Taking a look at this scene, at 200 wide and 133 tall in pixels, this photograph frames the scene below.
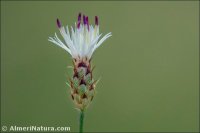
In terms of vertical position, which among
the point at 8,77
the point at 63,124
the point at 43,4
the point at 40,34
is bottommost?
the point at 63,124

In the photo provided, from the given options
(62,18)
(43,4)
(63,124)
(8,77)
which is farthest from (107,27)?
(63,124)

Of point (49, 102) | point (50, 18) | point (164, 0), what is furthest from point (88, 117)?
point (164, 0)

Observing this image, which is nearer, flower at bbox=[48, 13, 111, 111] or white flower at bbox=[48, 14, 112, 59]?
flower at bbox=[48, 13, 111, 111]

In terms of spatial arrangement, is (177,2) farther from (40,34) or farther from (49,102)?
(49,102)

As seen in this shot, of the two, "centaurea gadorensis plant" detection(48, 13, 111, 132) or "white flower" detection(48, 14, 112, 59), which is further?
"white flower" detection(48, 14, 112, 59)

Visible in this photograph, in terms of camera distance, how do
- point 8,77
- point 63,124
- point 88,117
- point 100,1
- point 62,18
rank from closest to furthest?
1. point 63,124
2. point 88,117
3. point 8,77
4. point 62,18
5. point 100,1

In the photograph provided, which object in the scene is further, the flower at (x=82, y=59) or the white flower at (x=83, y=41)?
the white flower at (x=83, y=41)

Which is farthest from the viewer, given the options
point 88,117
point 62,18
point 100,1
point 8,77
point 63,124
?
point 100,1

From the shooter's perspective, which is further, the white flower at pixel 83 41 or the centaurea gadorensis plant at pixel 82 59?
the white flower at pixel 83 41

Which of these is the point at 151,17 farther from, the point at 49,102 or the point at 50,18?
the point at 49,102

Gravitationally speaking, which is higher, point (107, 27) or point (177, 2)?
point (177, 2)

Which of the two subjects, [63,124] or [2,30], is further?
[2,30]
